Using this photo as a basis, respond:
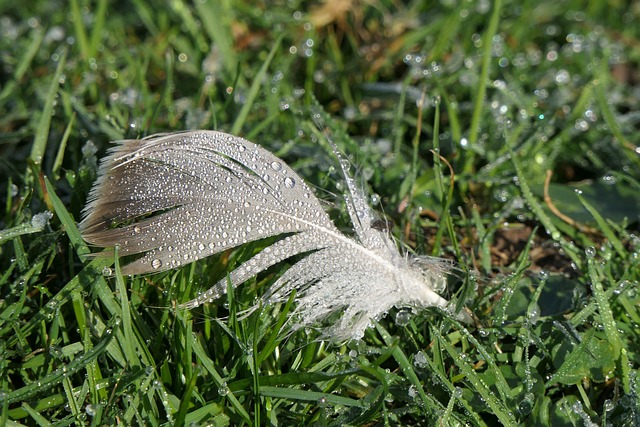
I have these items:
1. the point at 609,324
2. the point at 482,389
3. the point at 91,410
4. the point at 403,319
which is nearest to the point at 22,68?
the point at 91,410

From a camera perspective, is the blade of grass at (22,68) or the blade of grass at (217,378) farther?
the blade of grass at (22,68)

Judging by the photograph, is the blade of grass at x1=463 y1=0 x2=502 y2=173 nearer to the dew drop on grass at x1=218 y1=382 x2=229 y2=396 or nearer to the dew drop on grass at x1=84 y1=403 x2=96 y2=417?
the dew drop on grass at x1=218 y1=382 x2=229 y2=396

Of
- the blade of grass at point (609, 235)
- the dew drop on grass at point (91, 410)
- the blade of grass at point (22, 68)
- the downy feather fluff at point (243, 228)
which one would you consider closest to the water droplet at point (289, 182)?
the downy feather fluff at point (243, 228)

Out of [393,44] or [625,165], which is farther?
[393,44]

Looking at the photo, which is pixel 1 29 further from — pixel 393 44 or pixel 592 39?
pixel 592 39

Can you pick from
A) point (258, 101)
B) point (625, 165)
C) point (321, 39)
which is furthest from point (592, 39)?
point (258, 101)

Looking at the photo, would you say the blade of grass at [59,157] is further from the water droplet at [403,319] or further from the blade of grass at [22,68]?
the water droplet at [403,319]
